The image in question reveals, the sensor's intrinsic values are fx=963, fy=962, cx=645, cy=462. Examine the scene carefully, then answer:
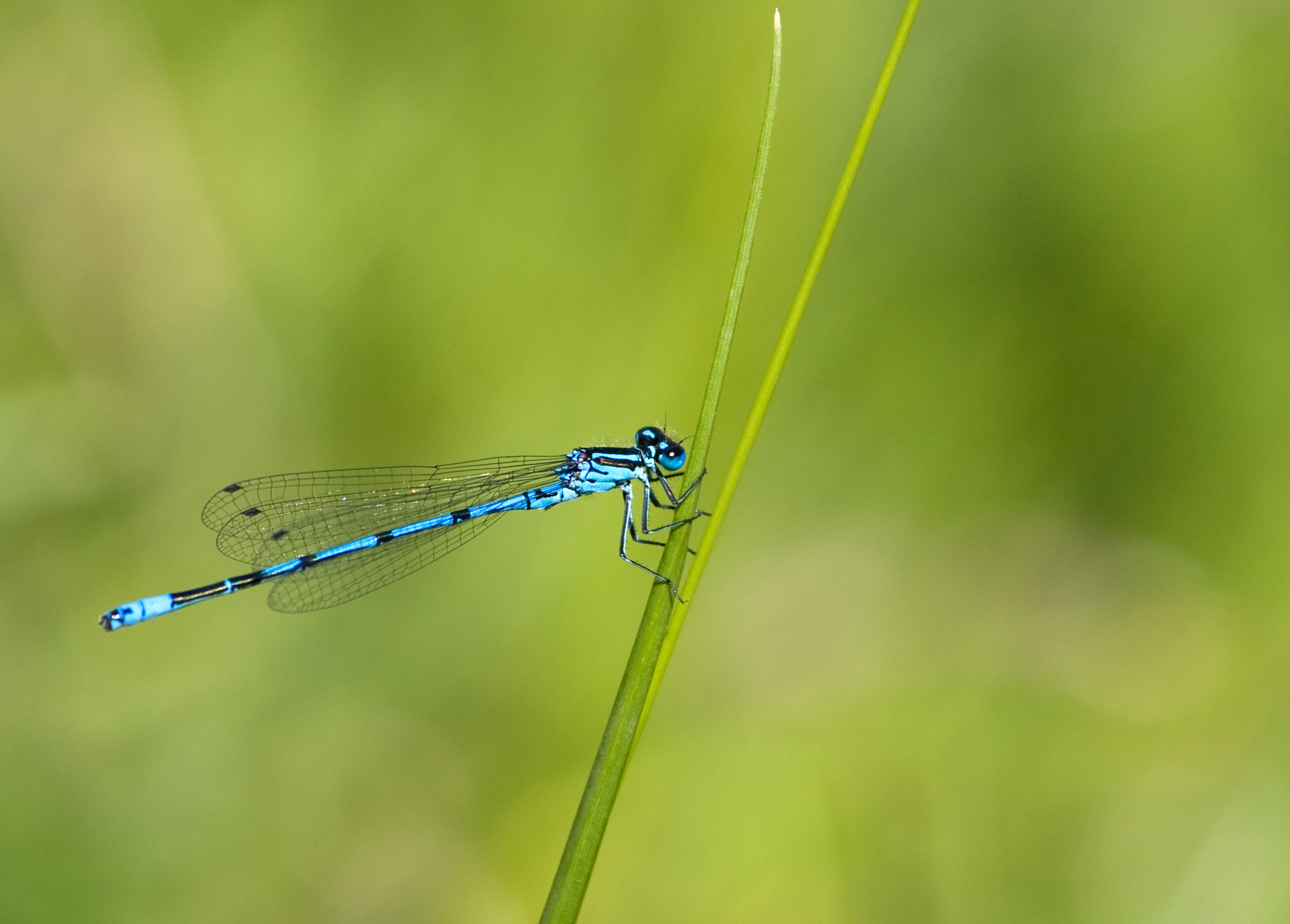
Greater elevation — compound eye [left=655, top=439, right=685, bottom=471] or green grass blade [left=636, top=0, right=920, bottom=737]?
compound eye [left=655, top=439, right=685, bottom=471]

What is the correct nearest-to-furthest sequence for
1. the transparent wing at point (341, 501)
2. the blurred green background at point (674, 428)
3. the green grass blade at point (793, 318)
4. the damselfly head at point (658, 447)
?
the green grass blade at point (793, 318) < the blurred green background at point (674, 428) < the damselfly head at point (658, 447) < the transparent wing at point (341, 501)

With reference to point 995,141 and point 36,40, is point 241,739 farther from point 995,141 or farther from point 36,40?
point 995,141

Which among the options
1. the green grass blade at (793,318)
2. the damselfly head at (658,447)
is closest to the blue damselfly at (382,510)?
the damselfly head at (658,447)

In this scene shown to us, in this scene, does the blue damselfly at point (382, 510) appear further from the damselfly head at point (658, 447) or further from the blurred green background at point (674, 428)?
the blurred green background at point (674, 428)

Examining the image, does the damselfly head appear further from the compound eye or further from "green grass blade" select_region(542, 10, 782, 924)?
"green grass blade" select_region(542, 10, 782, 924)

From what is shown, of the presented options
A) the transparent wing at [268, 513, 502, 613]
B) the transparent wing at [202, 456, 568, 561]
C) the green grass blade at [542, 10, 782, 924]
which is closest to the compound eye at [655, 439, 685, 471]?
the transparent wing at [202, 456, 568, 561]

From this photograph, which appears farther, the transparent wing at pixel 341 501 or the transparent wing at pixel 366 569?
the transparent wing at pixel 341 501
